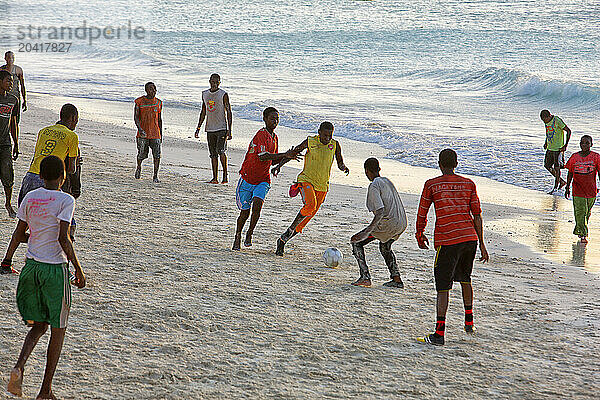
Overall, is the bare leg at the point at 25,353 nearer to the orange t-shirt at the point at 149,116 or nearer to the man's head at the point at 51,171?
the man's head at the point at 51,171

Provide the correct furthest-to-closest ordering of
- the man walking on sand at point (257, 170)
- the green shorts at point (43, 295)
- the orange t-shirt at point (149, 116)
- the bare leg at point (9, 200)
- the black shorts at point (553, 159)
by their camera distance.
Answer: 1. the black shorts at point (553, 159)
2. the orange t-shirt at point (149, 116)
3. the bare leg at point (9, 200)
4. the man walking on sand at point (257, 170)
5. the green shorts at point (43, 295)

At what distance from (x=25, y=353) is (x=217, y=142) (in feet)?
26.3

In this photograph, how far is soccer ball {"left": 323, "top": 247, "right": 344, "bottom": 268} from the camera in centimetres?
750

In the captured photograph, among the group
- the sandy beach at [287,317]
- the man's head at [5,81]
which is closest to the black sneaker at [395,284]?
the sandy beach at [287,317]

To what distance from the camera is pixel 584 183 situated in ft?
31.2

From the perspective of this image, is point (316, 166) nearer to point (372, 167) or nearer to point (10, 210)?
point (372, 167)

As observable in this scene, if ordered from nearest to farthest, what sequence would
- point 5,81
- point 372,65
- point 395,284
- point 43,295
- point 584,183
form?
point 43,295
point 395,284
point 5,81
point 584,183
point 372,65

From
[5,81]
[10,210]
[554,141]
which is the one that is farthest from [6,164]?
[554,141]

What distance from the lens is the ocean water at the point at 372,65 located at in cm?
2230

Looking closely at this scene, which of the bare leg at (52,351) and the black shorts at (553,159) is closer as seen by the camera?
the bare leg at (52,351)

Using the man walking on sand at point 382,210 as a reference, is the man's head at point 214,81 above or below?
above

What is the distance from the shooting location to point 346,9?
7188cm

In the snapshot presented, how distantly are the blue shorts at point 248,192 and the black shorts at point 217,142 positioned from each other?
390cm

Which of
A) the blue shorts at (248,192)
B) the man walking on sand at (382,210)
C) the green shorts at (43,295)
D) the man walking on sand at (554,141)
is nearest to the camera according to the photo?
the green shorts at (43,295)
